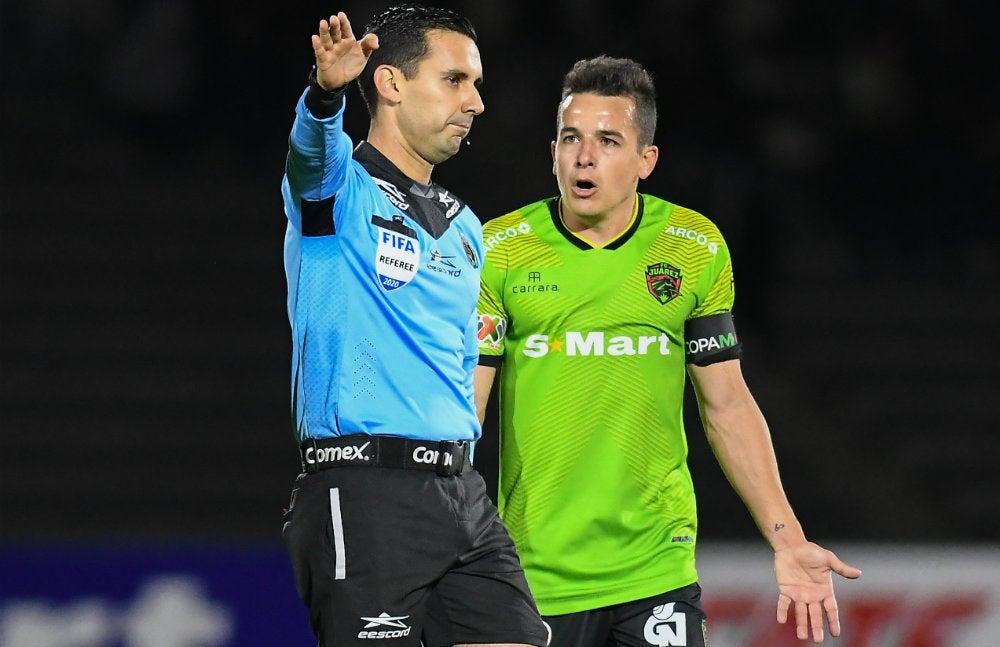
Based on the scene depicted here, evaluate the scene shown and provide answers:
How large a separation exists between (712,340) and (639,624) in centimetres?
79

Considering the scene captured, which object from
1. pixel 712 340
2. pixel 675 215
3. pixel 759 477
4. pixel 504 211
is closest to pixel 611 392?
pixel 712 340

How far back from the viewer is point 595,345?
13.2ft

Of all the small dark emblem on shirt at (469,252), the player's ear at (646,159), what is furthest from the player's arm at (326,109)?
the player's ear at (646,159)

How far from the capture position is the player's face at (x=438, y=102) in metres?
3.37

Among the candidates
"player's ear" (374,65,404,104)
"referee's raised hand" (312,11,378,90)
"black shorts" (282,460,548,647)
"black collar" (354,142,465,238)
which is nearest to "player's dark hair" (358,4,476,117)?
"player's ear" (374,65,404,104)

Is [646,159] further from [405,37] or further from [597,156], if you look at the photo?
[405,37]

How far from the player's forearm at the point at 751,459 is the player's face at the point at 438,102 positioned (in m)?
1.19

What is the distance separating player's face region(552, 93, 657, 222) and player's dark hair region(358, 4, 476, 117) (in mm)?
690

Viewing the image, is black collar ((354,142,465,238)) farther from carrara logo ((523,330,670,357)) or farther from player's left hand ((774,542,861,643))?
player's left hand ((774,542,861,643))

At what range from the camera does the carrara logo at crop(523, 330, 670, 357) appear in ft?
13.2

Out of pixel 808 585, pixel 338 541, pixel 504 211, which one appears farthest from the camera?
pixel 504 211

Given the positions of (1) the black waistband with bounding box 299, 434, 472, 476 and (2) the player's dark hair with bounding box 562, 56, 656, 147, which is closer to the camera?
(1) the black waistband with bounding box 299, 434, 472, 476

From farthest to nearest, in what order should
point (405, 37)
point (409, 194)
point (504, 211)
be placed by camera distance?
point (504, 211) < point (405, 37) < point (409, 194)

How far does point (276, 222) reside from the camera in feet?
27.1
